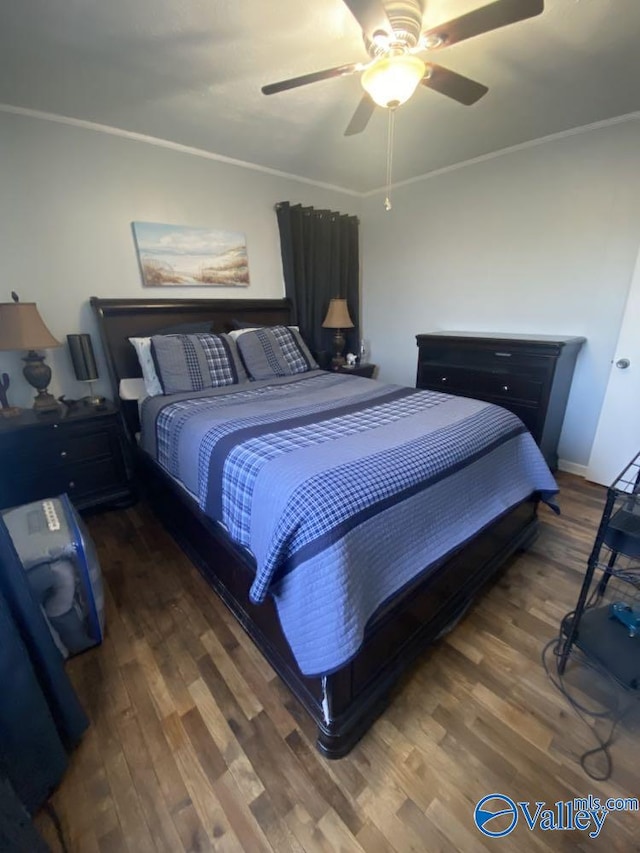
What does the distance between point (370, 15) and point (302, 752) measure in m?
2.39

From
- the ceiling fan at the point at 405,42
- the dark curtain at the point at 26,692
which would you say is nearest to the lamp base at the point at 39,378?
the dark curtain at the point at 26,692

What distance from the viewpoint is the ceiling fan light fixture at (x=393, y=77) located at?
1.29 metres

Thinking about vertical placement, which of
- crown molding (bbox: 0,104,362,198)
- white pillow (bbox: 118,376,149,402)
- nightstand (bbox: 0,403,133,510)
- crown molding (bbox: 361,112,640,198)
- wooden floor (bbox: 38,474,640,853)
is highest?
crown molding (bbox: 0,104,362,198)

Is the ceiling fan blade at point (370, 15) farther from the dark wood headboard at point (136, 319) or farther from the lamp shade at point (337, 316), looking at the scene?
the lamp shade at point (337, 316)

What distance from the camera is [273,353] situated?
274 centimetres

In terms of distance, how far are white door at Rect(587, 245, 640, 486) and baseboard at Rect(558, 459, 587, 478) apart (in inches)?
5.9

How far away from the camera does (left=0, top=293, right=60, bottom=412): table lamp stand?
1.96 m

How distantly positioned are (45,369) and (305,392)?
1.64m

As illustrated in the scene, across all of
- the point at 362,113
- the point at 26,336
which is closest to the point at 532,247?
the point at 362,113

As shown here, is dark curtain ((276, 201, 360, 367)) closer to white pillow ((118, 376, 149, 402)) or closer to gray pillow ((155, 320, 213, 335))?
gray pillow ((155, 320, 213, 335))

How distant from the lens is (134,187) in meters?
2.49

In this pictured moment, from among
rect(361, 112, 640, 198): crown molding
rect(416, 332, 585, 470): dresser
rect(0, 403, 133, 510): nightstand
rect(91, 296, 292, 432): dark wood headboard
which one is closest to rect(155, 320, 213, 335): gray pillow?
rect(91, 296, 292, 432): dark wood headboard

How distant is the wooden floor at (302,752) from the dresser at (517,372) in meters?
1.40

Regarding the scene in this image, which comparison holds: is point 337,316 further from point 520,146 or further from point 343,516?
point 343,516
